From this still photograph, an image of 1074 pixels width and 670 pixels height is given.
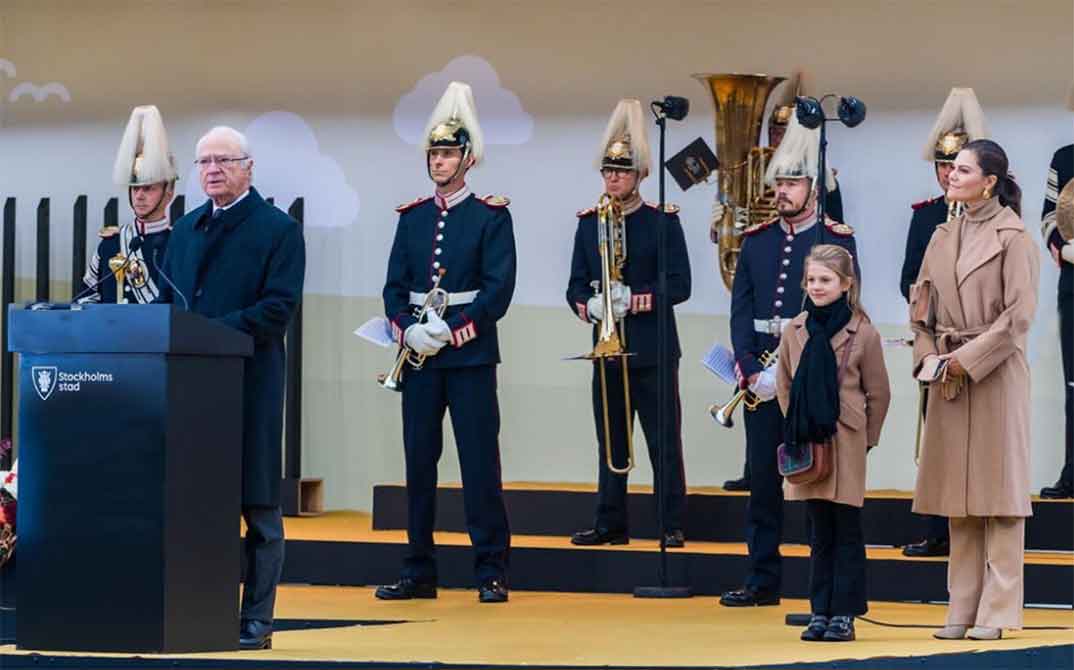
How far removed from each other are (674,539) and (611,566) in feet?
0.96

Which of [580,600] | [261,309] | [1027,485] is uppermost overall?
[261,309]

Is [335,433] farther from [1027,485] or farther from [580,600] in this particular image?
[1027,485]

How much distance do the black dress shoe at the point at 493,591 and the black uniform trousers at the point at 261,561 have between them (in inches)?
75.9

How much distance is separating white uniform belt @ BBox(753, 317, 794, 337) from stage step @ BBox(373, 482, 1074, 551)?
1.07 meters

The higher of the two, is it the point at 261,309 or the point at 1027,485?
the point at 261,309

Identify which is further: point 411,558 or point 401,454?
point 401,454

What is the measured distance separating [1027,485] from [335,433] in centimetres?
478

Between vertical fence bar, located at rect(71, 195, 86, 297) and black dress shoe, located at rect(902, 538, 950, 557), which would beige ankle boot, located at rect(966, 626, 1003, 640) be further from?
vertical fence bar, located at rect(71, 195, 86, 297)

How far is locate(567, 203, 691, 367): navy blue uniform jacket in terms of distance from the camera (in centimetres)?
952

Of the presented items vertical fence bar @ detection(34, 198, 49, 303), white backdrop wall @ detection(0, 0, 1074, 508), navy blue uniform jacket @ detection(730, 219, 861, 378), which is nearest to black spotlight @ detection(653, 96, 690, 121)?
navy blue uniform jacket @ detection(730, 219, 861, 378)

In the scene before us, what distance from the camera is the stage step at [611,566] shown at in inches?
338

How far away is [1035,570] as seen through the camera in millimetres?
8406

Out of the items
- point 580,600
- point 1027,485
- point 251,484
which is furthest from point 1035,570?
point 251,484

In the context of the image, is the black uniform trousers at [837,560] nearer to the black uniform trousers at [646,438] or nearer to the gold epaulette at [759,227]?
the gold epaulette at [759,227]
